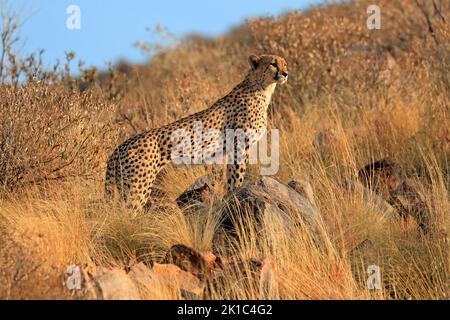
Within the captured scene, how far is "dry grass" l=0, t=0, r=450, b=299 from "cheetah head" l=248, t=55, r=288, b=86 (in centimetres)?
76

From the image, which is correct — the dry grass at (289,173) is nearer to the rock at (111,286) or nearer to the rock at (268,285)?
the rock at (268,285)

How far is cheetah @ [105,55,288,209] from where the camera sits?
7.41 meters

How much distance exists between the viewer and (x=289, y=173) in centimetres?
827

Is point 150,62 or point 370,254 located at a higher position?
point 150,62

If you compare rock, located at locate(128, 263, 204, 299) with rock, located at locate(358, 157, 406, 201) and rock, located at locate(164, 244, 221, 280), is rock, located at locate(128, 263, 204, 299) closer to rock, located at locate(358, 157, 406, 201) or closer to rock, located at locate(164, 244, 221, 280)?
rock, located at locate(164, 244, 221, 280)

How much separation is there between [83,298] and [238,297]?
87cm

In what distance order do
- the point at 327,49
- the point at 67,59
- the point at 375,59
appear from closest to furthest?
the point at 67,59 < the point at 327,49 < the point at 375,59

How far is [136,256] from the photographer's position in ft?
20.6

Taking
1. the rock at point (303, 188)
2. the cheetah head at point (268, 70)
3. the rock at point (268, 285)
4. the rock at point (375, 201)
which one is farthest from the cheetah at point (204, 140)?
the rock at point (268, 285)

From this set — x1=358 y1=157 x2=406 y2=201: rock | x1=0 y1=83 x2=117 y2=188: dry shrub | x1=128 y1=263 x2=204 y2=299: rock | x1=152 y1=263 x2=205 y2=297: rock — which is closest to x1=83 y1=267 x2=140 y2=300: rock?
x1=128 y1=263 x2=204 y2=299: rock

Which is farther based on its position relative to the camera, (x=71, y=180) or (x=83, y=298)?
(x=71, y=180)

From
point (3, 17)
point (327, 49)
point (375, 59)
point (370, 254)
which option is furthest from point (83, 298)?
point (375, 59)

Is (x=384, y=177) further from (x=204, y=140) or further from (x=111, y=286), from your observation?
(x=111, y=286)
